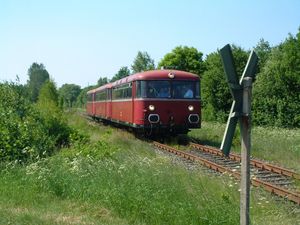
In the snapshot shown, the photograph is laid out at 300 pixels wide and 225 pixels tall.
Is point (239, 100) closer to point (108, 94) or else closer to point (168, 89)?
point (168, 89)

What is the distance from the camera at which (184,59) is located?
232ft

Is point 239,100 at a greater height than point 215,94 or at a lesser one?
lesser

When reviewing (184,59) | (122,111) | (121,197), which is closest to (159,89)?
(122,111)

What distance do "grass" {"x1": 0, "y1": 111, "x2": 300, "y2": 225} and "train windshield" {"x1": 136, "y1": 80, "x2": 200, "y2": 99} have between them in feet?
31.3

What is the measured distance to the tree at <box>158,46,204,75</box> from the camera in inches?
2717

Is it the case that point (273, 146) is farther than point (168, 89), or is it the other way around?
point (168, 89)

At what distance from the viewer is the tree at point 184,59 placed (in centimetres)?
6900

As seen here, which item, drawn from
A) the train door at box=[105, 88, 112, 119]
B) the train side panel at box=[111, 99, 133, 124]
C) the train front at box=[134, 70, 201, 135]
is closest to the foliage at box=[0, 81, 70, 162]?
the train front at box=[134, 70, 201, 135]

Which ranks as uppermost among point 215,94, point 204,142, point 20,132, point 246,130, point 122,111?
point 215,94

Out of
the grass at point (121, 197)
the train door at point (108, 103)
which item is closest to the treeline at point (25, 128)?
the grass at point (121, 197)

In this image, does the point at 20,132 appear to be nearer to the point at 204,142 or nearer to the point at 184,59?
the point at 204,142

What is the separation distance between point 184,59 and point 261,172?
196ft

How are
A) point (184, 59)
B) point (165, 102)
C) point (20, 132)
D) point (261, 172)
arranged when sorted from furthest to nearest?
point (184, 59)
point (165, 102)
point (20, 132)
point (261, 172)

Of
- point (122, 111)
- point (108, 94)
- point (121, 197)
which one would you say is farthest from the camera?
point (108, 94)
